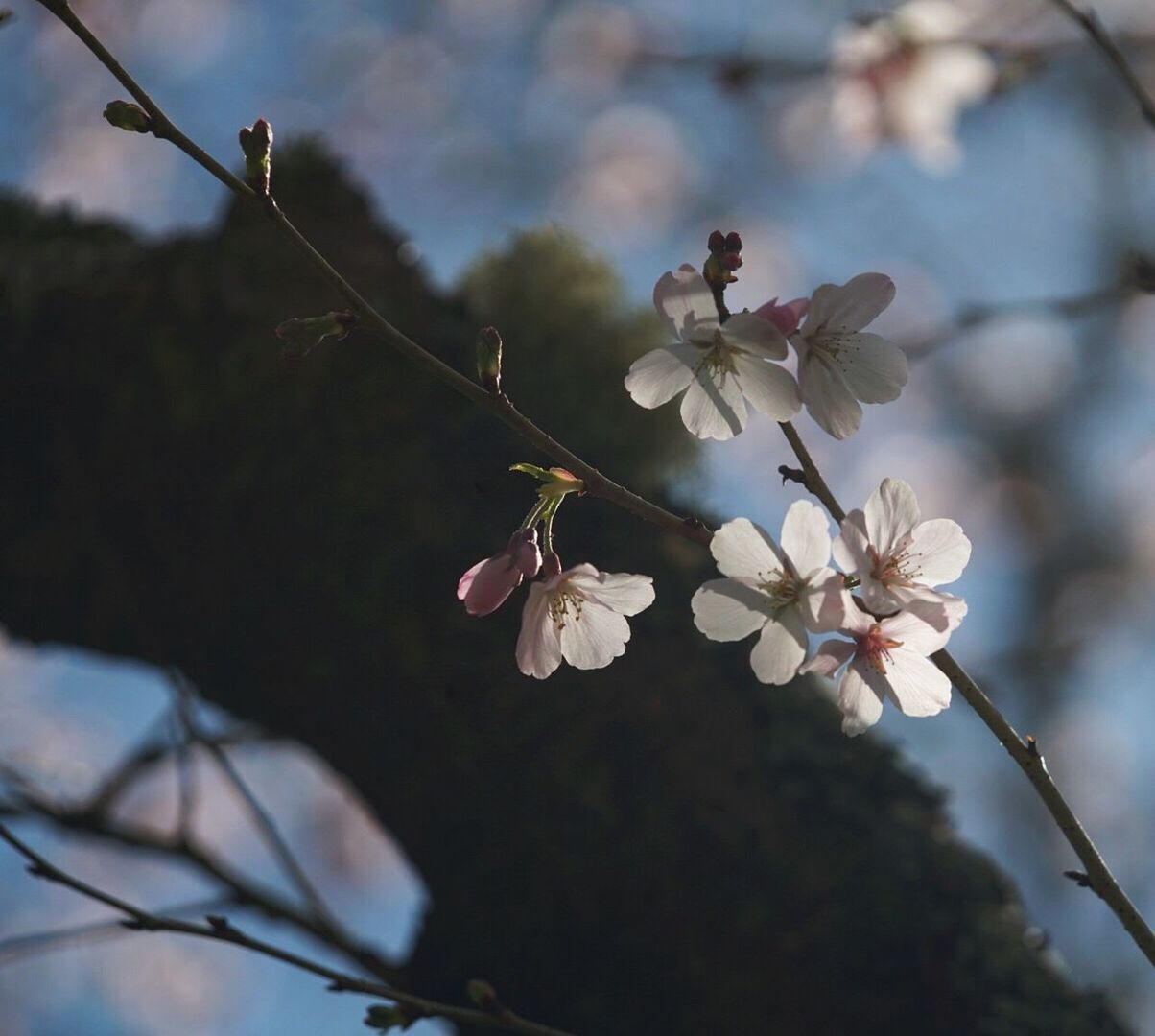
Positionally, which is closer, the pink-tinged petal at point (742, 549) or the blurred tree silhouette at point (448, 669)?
the pink-tinged petal at point (742, 549)

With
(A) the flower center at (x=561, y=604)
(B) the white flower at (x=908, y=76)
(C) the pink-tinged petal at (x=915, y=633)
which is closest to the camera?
(C) the pink-tinged petal at (x=915, y=633)

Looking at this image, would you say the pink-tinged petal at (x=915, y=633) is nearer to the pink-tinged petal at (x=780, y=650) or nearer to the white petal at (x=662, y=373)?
the pink-tinged petal at (x=780, y=650)

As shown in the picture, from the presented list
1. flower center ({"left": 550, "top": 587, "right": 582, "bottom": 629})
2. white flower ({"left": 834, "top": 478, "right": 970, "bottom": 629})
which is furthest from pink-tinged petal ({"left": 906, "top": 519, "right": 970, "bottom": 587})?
flower center ({"left": 550, "top": 587, "right": 582, "bottom": 629})

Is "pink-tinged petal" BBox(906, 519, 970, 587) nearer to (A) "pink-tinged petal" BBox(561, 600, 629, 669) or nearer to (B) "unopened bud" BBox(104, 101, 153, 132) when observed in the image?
(A) "pink-tinged petal" BBox(561, 600, 629, 669)

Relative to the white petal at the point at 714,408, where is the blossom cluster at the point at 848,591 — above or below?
below

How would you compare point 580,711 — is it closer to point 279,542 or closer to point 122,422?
point 279,542

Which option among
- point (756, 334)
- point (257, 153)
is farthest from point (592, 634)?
point (257, 153)

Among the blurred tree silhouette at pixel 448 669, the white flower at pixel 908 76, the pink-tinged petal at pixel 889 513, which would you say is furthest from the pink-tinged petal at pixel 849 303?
the white flower at pixel 908 76
